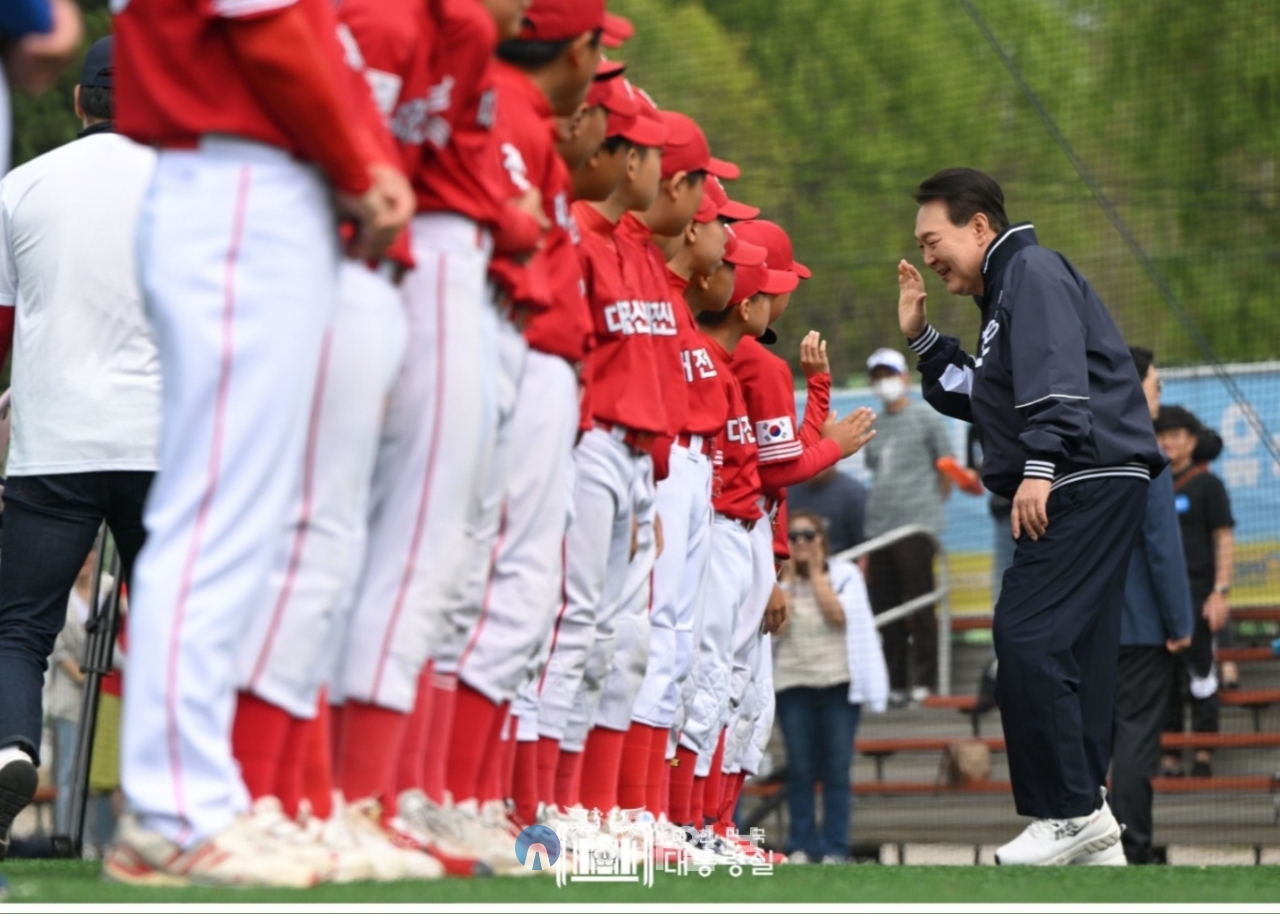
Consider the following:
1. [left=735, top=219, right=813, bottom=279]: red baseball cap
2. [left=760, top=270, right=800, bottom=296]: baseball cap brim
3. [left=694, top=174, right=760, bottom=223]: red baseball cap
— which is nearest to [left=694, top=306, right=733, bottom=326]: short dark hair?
[left=760, top=270, right=800, bottom=296]: baseball cap brim

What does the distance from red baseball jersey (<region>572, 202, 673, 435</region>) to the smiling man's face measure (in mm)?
1109

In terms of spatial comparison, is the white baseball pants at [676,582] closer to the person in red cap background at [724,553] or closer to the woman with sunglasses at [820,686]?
the person in red cap background at [724,553]

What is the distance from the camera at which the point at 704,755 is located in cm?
614

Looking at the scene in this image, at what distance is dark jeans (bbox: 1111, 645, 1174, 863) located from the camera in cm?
777

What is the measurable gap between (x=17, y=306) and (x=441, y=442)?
169 centimetres

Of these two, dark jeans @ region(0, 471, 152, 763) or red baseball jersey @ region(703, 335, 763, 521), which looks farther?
red baseball jersey @ region(703, 335, 763, 521)

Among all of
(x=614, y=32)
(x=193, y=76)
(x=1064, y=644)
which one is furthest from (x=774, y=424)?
(x=193, y=76)

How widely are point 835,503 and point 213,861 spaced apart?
26.2ft

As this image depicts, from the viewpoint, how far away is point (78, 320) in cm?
450

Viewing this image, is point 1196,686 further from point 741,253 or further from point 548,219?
point 548,219

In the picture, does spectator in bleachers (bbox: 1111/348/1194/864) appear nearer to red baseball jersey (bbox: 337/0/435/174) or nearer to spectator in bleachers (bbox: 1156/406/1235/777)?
spectator in bleachers (bbox: 1156/406/1235/777)

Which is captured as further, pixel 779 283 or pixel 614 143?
pixel 779 283

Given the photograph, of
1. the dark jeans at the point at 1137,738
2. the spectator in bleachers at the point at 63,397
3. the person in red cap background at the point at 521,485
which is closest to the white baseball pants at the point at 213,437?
the person in red cap background at the point at 521,485

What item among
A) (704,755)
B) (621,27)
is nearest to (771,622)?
(704,755)
